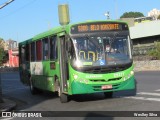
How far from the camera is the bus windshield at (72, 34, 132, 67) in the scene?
1462 centimetres

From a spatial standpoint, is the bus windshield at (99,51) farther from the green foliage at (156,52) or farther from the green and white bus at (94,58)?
the green foliage at (156,52)

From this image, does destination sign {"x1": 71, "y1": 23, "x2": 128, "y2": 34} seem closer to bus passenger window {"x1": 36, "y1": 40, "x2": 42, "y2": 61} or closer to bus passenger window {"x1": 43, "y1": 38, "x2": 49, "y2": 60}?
bus passenger window {"x1": 43, "y1": 38, "x2": 49, "y2": 60}

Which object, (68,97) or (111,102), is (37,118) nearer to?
(111,102)

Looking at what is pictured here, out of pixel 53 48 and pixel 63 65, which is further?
pixel 53 48

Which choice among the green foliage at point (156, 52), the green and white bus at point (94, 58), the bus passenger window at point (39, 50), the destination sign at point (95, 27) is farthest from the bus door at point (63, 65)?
the green foliage at point (156, 52)

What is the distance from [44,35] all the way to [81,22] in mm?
3365

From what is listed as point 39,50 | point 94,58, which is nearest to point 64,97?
point 94,58

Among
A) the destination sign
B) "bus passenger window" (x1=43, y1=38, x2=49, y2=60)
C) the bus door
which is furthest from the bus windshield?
"bus passenger window" (x1=43, y1=38, x2=49, y2=60)

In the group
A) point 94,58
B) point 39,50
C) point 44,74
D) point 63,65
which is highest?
point 39,50

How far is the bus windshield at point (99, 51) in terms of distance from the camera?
14.6 meters

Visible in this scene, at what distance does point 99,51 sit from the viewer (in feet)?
48.2

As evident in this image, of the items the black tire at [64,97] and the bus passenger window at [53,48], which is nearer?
the black tire at [64,97]

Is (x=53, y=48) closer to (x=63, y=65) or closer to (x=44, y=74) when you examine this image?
(x=63, y=65)

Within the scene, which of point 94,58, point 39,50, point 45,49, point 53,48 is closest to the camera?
point 94,58
